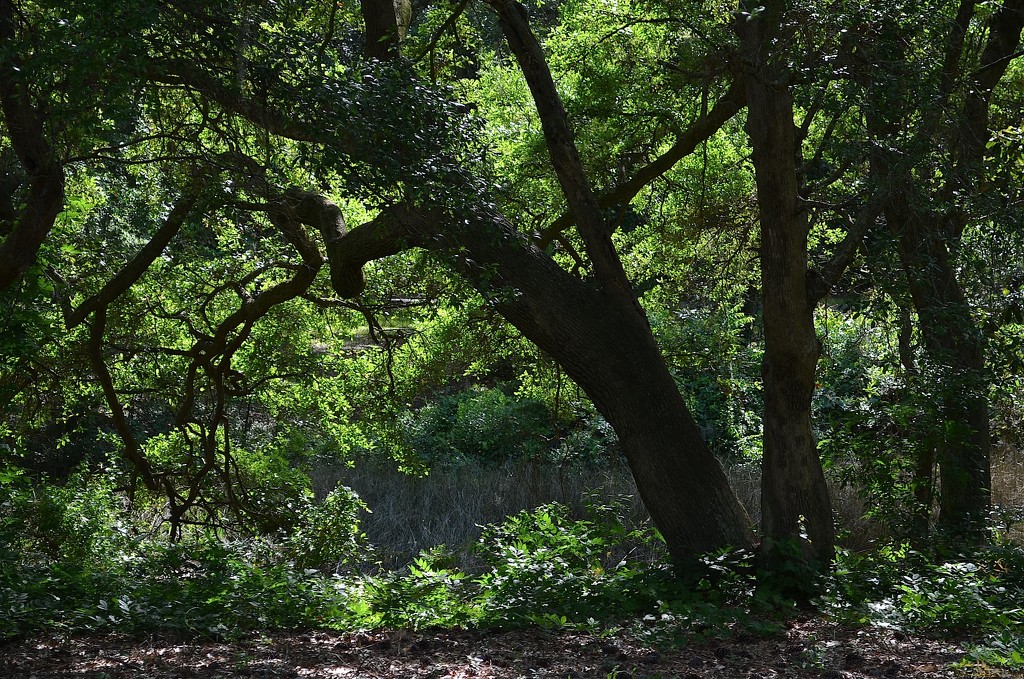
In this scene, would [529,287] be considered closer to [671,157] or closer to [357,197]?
[357,197]

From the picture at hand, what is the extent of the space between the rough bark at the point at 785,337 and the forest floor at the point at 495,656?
0.93m

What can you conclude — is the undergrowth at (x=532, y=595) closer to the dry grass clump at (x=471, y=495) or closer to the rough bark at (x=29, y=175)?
the rough bark at (x=29, y=175)

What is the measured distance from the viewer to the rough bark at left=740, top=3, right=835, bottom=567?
5.80 m

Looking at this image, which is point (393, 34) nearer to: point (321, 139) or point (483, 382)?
point (321, 139)

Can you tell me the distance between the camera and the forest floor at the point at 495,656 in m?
4.17

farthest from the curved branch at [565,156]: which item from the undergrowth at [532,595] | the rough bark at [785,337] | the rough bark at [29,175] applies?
the rough bark at [29,175]

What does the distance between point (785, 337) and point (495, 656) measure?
108 inches

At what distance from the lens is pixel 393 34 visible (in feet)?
21.4

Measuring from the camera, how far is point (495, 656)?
14.9 feet

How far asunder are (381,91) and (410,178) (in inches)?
18.6

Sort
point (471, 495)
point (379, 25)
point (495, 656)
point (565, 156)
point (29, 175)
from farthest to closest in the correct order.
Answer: point (471, 495), point (379, 25), point (565, 156), point (29, 175), point (495, 656)

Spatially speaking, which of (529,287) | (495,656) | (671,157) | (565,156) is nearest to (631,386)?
(529,287)

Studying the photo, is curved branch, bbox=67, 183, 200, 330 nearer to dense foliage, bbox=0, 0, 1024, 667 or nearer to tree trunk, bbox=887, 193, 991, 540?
dense foliage, bbox=0, 0, 1024, 667

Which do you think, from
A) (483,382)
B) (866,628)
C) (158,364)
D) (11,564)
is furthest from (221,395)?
(483,382)
